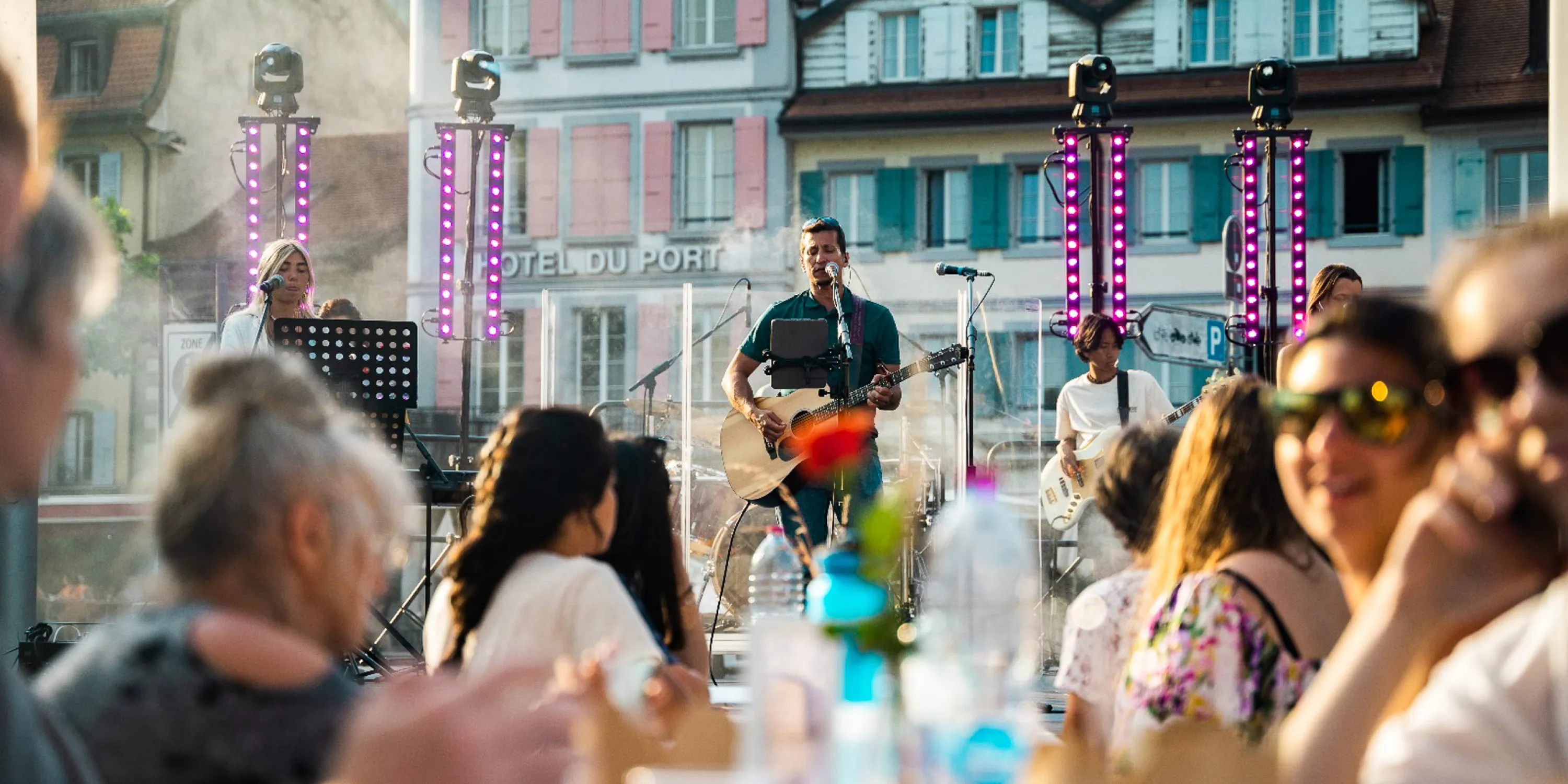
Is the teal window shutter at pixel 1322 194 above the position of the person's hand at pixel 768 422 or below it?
above

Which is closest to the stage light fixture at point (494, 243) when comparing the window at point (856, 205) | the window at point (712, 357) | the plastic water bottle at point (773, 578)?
the window at point (712, 357)

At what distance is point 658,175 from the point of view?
22047 mm

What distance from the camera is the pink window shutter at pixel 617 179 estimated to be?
72.8ft

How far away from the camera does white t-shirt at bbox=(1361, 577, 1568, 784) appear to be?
1.17 metres

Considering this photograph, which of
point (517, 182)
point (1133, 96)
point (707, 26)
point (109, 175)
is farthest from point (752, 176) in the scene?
point (109, 175)

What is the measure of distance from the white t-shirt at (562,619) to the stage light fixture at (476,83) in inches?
278

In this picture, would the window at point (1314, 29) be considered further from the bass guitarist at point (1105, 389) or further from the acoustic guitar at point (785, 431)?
the acoustic guitar at point (785, 431)

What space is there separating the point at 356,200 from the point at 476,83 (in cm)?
1500

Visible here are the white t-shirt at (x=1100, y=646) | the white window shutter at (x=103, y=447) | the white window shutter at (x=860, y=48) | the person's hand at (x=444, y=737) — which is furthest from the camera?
the white window shutter at (x=860, y=48)

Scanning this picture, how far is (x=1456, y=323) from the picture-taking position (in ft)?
4.27

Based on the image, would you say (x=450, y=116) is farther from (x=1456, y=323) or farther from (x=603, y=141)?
(x=1456, y=323)

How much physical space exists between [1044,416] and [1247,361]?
8.61 feet

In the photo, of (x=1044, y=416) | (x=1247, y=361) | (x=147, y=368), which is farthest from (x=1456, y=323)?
(x=1044, y=416)

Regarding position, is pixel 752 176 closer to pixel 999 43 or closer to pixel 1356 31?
pixel 999 43
